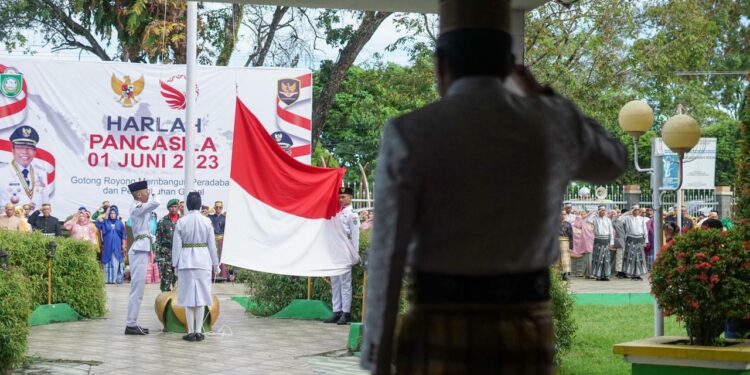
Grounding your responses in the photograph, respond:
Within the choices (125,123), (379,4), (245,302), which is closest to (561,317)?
(379,4)

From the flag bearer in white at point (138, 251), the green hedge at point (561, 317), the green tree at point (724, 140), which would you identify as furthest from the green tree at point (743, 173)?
the green tree at point (724, 140)

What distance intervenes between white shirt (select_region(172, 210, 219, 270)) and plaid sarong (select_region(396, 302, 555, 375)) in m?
10.5

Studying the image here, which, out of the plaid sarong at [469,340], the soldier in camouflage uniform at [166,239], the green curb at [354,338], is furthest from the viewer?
the soldier in camouflage uniform at [166,239]

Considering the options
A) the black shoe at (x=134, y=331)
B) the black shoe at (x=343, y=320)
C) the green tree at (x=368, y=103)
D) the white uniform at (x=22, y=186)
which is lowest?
the black shoe at (x=134, y=331)

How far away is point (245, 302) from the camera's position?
18.6 meters

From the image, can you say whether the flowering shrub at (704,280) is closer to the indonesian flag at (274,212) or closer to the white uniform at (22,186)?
the indonesian flag at (274,212)

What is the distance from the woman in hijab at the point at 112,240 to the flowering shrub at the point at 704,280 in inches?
650

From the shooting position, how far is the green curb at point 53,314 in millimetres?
14656

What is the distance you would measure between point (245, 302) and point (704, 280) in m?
11.7

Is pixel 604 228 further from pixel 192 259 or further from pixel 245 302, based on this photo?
pixel 192 259

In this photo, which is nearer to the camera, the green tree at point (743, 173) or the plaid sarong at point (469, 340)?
the plaid sarong at point (469, 340)

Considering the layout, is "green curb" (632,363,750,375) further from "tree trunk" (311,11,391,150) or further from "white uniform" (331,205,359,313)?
"tree trunk" (311,11,391,150)

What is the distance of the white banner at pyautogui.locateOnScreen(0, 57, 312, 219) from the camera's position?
76.8 ft

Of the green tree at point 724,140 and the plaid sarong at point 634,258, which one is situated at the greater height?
the green tree at point 724,140
